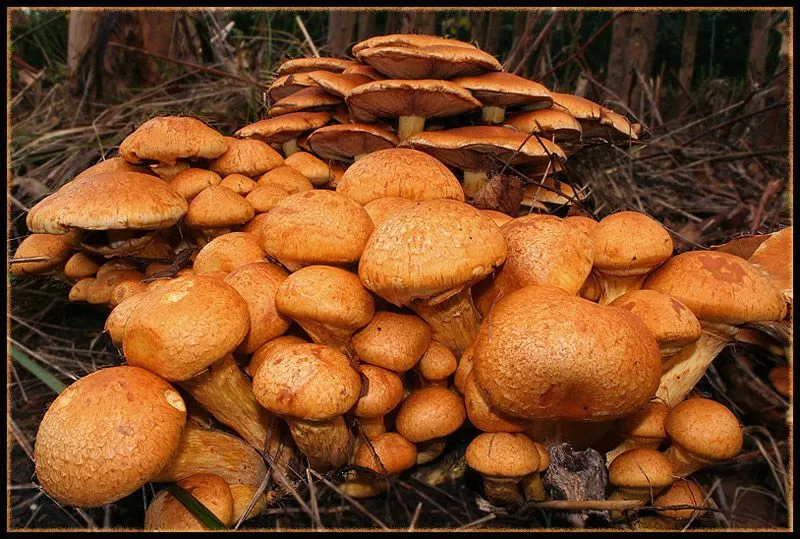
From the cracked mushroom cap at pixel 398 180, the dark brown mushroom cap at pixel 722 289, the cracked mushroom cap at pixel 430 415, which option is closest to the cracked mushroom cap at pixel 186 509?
the cracked mushroom cap at pixel 430 415

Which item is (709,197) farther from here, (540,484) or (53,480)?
(53,480)

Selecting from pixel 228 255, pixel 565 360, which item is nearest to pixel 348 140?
pixel 228 255

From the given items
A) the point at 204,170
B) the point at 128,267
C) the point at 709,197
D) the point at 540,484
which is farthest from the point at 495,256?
the point at 709,197

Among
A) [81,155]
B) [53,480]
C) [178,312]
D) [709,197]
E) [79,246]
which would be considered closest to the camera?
[53,480]

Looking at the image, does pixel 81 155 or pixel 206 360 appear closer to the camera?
pixel 206 360

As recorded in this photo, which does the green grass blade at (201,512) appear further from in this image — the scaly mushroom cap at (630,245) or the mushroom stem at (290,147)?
the mushroom stem at (290,147)

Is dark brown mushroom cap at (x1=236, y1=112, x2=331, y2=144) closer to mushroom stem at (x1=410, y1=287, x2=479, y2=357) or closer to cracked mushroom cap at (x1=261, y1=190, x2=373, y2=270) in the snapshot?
cracked mushroom cap at (x1=261, y1=190, x2=373, y2=270)
